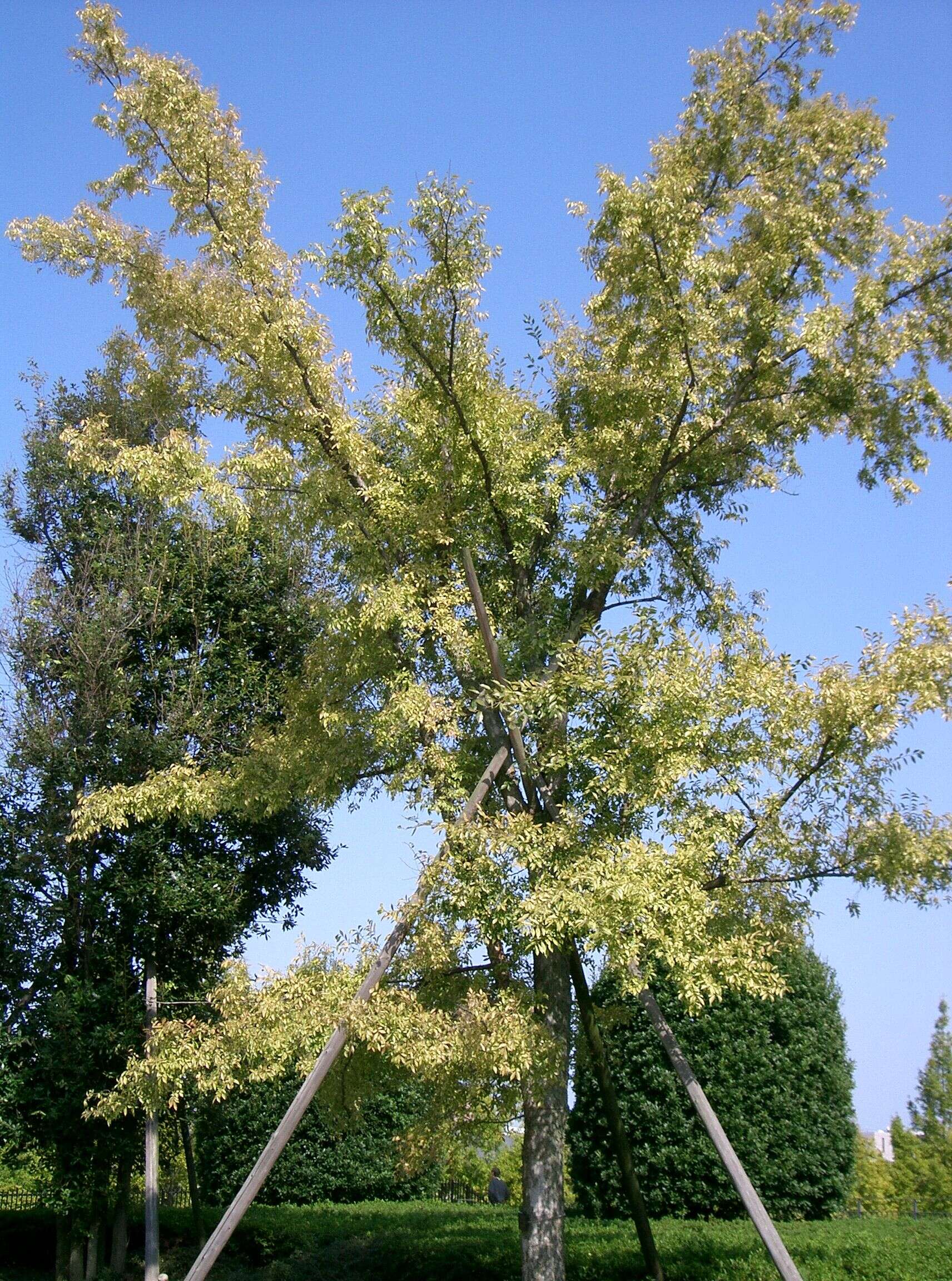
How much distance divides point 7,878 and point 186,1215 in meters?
6.37

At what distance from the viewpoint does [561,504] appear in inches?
386

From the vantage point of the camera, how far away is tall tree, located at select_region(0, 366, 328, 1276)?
11.3 meters

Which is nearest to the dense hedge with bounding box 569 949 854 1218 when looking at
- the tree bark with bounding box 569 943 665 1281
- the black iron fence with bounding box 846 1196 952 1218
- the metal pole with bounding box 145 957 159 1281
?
the black iron fence with bounding box 846 1196 952 1218

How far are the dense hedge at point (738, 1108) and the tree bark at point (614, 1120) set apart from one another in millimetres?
3948

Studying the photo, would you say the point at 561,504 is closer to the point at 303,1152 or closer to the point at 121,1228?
the point at 121,1228

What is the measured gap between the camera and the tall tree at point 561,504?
309 inches

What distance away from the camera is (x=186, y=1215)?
14.9m

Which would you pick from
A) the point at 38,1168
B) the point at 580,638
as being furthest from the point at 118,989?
the point at 580,638

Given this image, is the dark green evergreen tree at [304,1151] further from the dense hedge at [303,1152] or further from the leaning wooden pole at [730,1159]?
the leaning wooden pole at [730,1159]

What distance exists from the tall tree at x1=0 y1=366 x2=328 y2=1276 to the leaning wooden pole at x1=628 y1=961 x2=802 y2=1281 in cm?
579

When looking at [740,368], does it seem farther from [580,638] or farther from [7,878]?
[7,878]

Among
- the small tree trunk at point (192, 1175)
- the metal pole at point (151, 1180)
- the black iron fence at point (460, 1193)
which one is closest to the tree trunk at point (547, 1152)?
the metal pole at point (151, 1180)

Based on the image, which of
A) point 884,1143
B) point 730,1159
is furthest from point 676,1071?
point 884,1143

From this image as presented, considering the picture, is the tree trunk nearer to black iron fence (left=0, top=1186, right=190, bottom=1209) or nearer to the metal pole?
the metal pole
